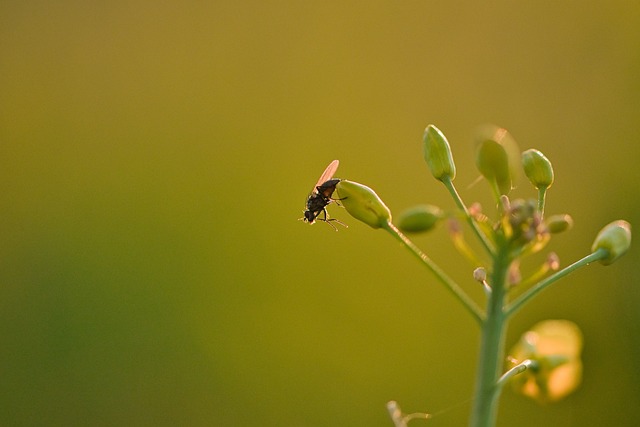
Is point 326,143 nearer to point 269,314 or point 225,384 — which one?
point 269,314

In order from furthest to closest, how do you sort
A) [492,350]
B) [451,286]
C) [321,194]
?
1. [321,194]
2. [451,286]
3. [492,350]

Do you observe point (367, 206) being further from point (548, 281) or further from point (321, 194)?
point (321, 194)

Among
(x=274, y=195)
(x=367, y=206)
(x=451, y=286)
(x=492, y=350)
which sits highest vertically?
(x=274, y=195)

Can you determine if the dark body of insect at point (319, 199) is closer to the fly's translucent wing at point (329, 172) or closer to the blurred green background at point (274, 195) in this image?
the fly's translucent wing at point (329, 172)

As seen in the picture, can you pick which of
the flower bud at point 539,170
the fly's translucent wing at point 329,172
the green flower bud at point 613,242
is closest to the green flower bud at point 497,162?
the flower bud at point 539,170

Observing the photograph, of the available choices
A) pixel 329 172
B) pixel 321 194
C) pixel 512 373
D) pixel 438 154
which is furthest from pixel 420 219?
pixel 321 194

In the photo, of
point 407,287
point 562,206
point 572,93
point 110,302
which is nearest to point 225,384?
point 110,302
